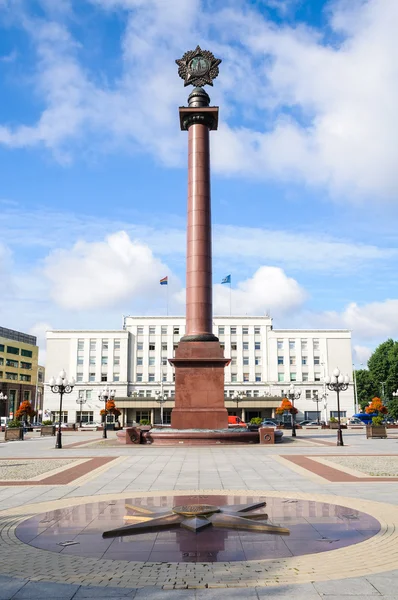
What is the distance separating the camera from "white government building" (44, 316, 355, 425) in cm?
9300

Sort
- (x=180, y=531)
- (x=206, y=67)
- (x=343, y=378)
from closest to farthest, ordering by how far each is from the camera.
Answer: (x=180, y=531) < (x=343, y=378) < (x=206, y=67)

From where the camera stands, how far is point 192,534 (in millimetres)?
8469

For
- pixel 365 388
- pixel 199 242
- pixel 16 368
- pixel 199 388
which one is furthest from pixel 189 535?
pixel 16 368

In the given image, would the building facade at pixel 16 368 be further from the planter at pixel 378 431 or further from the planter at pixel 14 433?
the planter at pixel 378 431

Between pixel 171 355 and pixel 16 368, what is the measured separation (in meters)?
37.8

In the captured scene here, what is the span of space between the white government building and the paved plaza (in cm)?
7288

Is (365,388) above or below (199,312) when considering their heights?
below

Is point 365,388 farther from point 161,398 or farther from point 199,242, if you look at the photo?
point 199,242

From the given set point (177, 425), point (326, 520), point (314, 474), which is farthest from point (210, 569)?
point (177, 425)

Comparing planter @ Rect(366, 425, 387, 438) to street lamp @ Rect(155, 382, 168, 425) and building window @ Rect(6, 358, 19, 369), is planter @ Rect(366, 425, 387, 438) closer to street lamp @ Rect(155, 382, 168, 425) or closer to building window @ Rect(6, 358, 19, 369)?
street lamp @ Rect(155, 382, 168, 425)

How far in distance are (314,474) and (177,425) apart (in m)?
14.7

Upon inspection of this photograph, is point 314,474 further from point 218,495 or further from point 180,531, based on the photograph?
point 180,531

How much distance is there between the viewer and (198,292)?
3281cm

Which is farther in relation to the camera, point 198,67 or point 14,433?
point 14,433
